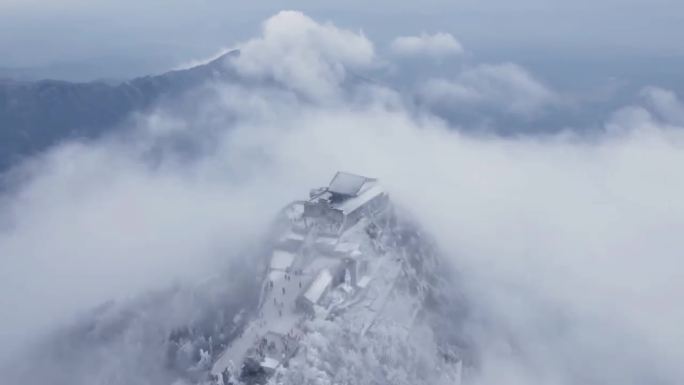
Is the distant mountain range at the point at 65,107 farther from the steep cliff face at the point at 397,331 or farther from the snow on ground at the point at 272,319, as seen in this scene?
the steep cliff face at the point at 397,331

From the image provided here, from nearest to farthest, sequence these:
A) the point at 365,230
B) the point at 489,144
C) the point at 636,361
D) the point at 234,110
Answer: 1. the point at 365,230
2. the point at 636,361
3. the point at 234,110
4. the point at 489,144

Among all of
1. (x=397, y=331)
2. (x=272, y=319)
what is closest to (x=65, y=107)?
(x=272, y=319)

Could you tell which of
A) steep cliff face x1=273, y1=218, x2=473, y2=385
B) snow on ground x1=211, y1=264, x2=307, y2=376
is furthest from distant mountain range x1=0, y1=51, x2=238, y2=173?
steep cliff face x1=273, y1=218, x2=473, y2=385

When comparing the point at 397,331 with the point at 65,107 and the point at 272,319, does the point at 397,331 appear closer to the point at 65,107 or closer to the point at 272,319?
the point at 272,319

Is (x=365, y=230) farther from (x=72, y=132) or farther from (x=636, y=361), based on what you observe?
(x=72, y=132)

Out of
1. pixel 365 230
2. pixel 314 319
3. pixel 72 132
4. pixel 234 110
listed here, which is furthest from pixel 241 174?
pixel 314 319

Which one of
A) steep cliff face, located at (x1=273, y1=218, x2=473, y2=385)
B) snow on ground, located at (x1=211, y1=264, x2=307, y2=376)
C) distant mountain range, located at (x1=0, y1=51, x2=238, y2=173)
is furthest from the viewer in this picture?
distant mountain range, located at (x1=0, y1=51, x2=238, y2=173)

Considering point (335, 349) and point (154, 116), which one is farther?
point (154, 116)

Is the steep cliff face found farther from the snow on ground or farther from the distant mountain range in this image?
the distant mountain range

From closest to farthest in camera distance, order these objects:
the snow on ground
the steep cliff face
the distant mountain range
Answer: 1. the steep cliff face
2. the snow on ground
3. the distant mountain range
